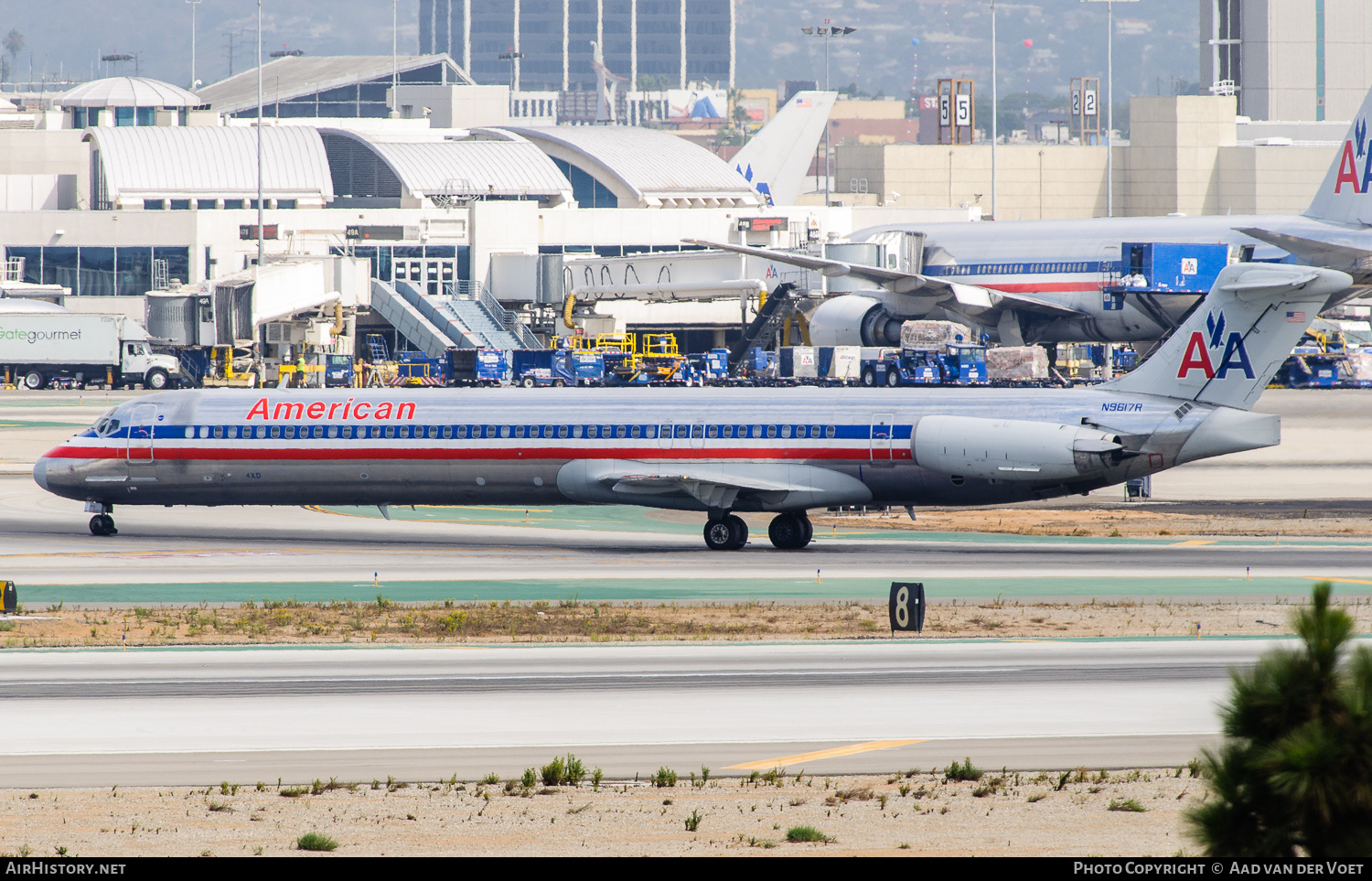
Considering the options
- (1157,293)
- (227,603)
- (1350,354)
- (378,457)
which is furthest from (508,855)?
(1350,354)

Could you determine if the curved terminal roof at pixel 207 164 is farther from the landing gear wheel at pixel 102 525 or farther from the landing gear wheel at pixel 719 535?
the landing gear wheel at pixel 719 535

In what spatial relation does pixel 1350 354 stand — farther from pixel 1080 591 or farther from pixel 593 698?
pixel 593 698

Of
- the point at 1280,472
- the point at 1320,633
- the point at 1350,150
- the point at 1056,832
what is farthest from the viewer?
the point at 1350,150

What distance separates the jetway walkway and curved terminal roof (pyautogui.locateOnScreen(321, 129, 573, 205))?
14.0m

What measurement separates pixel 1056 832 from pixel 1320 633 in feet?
20.0

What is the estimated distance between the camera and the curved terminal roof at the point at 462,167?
106m

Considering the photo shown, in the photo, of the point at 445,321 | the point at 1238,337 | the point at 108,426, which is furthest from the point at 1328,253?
the point at 445,321

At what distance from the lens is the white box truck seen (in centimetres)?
8362

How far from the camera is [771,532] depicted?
38531 mm

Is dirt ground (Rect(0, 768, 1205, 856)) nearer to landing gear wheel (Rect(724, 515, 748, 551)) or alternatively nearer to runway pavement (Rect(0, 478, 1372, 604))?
runway pavement (Rect(0, 478, 1372, 604))

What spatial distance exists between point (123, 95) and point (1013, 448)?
97353 millimetres

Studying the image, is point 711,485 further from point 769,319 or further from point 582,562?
point 769,319

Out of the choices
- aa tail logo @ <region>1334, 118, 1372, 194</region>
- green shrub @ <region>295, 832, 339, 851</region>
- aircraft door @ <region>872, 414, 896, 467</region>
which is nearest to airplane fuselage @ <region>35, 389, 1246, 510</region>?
aircraft door @ <region>872, 414, 896, 467</region>

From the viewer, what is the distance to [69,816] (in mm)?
14648
